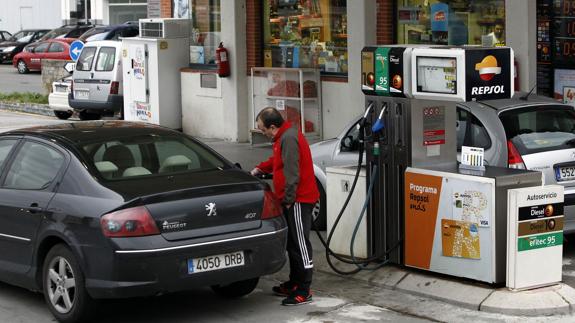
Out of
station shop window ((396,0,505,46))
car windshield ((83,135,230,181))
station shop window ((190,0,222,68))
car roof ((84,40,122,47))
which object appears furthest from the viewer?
car roof ((84,40,122,47))

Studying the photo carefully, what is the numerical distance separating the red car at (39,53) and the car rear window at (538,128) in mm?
27389

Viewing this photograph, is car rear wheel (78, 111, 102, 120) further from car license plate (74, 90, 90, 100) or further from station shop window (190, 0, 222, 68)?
station shop window (190, 0, 222, 68)

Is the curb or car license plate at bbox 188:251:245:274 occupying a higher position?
the curb

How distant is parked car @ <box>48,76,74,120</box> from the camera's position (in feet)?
74.9

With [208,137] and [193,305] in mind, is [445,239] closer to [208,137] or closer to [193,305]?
[193,305]

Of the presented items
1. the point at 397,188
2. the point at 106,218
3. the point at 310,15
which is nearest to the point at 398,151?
the point at 397,188

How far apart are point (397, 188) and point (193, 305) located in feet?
6.44

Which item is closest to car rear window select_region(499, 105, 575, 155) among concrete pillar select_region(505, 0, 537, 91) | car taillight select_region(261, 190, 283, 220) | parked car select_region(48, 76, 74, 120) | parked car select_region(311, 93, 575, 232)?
parked car select_region(311, 93, 575, 232)

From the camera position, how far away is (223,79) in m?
18.5

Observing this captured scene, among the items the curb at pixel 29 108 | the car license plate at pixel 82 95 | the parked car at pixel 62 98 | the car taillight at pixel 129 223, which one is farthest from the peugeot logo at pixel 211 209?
the curb at pixel 29 108

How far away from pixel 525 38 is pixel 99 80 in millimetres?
10458

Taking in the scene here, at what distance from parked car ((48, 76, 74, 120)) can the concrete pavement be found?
14.5 m

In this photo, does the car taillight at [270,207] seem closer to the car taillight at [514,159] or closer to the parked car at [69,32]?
the car taillight at [514,159]

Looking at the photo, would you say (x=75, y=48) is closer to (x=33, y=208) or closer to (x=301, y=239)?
(x=33, y=208)
